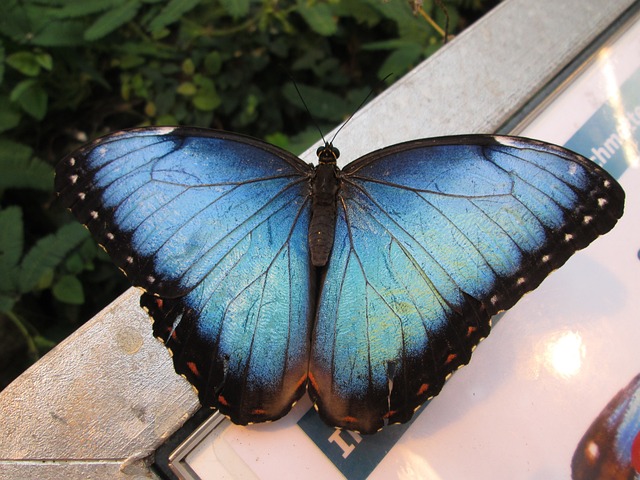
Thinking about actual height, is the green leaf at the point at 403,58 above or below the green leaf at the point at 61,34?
below

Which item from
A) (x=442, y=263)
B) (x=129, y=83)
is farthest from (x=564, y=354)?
(x=129, y=83)

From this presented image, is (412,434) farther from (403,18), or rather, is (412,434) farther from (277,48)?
(277,48)

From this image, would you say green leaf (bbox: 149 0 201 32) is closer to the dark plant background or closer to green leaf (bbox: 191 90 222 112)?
the dark plant background

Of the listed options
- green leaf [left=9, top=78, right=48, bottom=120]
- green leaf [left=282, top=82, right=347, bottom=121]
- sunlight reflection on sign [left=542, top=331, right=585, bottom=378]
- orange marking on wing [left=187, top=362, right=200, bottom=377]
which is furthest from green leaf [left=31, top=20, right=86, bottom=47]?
sunlight reflection on sign [left=542, top=331, right=585, bottom=378]

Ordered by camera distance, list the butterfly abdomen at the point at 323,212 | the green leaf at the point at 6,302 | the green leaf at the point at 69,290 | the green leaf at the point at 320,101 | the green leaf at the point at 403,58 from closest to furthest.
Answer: the butterfly abdomen at the point at 323,212 → the green leaf at the point at 6,302 → the green leaf at the point at 69,290 → the green leaf at the point at 403,58 → the green leaf at the point at 320,101

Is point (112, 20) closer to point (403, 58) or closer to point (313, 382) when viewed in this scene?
point (403, 58)

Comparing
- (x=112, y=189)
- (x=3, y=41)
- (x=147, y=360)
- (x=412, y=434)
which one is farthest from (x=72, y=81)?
(x=412, y=434)

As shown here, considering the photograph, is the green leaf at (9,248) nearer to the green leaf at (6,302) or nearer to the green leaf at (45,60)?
the green leaf at (6,302)

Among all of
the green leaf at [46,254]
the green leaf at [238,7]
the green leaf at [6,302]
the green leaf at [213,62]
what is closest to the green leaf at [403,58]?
the green leaf at [238,7]
